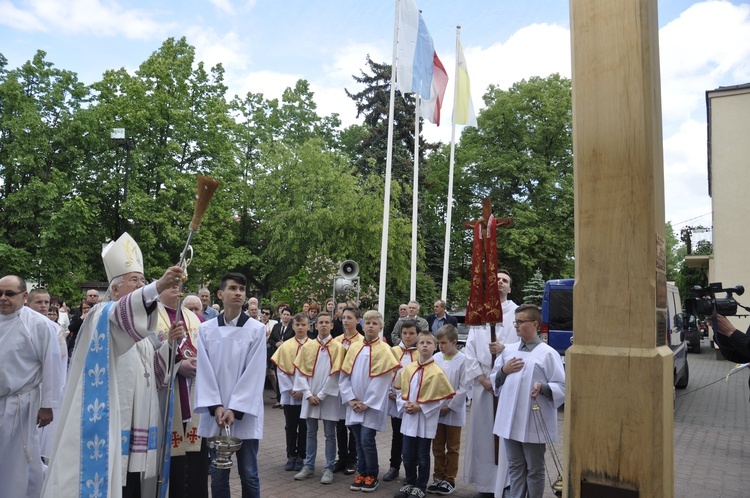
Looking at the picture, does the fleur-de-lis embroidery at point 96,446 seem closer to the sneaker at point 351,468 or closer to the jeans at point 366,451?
the jeans at point 366,451

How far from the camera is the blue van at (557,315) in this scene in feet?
44.8

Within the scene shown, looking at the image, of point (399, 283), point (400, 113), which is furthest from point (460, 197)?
point (399, 283)

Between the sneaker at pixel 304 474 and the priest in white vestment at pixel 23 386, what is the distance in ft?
9.21

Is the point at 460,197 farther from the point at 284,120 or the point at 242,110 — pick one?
the point at 242,110

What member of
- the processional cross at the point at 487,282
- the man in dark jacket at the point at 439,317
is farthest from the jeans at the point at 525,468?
the man in dark jacket at the point at 439,317

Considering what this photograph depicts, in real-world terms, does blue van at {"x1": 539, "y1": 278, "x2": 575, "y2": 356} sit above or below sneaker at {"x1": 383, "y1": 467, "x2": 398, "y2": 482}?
above

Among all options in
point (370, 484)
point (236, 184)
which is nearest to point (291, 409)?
point (370, 484)

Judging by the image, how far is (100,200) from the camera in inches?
1038

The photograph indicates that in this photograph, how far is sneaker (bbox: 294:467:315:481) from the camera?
284 inches

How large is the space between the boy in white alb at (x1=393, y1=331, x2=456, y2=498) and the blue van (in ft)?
24.5

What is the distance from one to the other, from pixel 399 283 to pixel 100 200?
13491 millimetres

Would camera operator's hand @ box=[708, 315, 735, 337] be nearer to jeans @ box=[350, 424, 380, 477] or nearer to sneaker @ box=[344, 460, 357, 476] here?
jeans @ box=[350, 424, 380, 477]

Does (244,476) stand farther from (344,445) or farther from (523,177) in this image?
(523,177)

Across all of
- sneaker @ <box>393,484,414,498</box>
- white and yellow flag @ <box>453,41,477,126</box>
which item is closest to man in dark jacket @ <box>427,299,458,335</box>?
sneaker @ <box>393,484,414,498</box>
